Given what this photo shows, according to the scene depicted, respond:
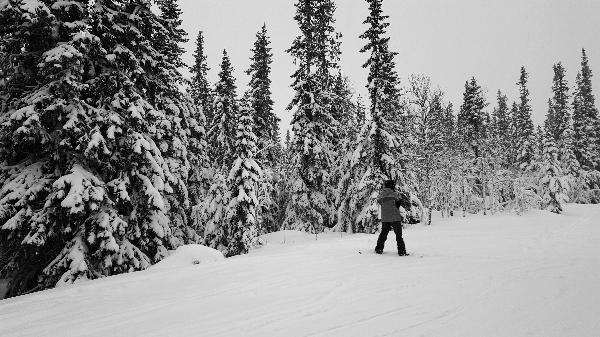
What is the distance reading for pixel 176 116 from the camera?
57.8 feet

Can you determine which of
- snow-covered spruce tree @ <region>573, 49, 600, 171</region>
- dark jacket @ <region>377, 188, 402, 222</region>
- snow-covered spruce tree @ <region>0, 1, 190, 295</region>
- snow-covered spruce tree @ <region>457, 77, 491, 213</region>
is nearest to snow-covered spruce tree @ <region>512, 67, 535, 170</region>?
snow-covered spruce tree @ <region>457, 77, 491, 213</region>

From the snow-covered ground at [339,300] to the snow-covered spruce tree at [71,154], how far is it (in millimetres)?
4057

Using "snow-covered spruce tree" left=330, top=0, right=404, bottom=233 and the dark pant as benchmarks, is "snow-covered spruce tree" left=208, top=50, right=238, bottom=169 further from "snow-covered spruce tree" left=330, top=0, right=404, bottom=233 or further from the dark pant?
the dark pant

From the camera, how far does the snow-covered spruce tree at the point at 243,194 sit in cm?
1739

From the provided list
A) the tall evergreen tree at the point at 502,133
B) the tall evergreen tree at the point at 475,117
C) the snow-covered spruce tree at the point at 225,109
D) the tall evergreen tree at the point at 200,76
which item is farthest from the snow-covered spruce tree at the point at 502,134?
the tall evergreen tree at the point at 200,76

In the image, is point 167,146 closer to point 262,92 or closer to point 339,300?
point 262,92

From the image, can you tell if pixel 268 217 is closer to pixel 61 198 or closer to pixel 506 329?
pixel 61 198

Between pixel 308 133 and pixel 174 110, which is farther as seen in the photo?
pixel 308 133

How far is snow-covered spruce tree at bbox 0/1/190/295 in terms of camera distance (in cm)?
980

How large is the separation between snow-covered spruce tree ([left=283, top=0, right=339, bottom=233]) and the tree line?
0.11m

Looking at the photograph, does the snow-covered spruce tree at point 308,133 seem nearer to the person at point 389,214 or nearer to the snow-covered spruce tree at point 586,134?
the person at point 389,214

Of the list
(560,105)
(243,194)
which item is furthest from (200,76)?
(560,105)

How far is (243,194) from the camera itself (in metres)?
17.3

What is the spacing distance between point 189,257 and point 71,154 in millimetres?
5465
